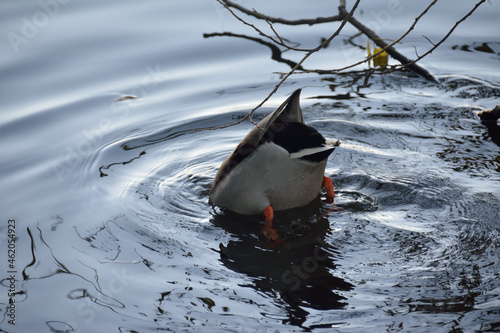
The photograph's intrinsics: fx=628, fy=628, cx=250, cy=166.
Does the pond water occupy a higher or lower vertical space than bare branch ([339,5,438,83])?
lower

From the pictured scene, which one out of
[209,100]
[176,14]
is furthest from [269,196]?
[176,14]

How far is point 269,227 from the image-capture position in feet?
16.5

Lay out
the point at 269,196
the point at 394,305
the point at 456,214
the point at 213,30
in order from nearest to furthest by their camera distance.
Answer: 1. the point at 394,305
2. the point at 456,214
3. the point at 269,196
4. the point at 213,30

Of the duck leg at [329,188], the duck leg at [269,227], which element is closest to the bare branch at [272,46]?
the duck leg at [329,188]

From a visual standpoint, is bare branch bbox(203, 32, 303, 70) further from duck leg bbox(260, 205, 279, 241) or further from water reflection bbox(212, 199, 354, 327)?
A: duck leg bbox(260, 205, 279, 241)

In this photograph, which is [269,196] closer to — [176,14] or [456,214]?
[456,214]

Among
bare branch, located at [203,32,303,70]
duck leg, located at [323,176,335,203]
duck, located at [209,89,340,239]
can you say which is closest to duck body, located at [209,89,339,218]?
duck, located at [209,89,340,239]

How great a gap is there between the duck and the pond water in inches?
6.2

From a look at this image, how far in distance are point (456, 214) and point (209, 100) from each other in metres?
3.68

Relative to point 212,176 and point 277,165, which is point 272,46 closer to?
point 212,176

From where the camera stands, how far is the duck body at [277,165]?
4.79 meters

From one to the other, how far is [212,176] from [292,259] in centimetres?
159

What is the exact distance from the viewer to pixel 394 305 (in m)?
3.87

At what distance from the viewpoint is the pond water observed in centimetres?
403
